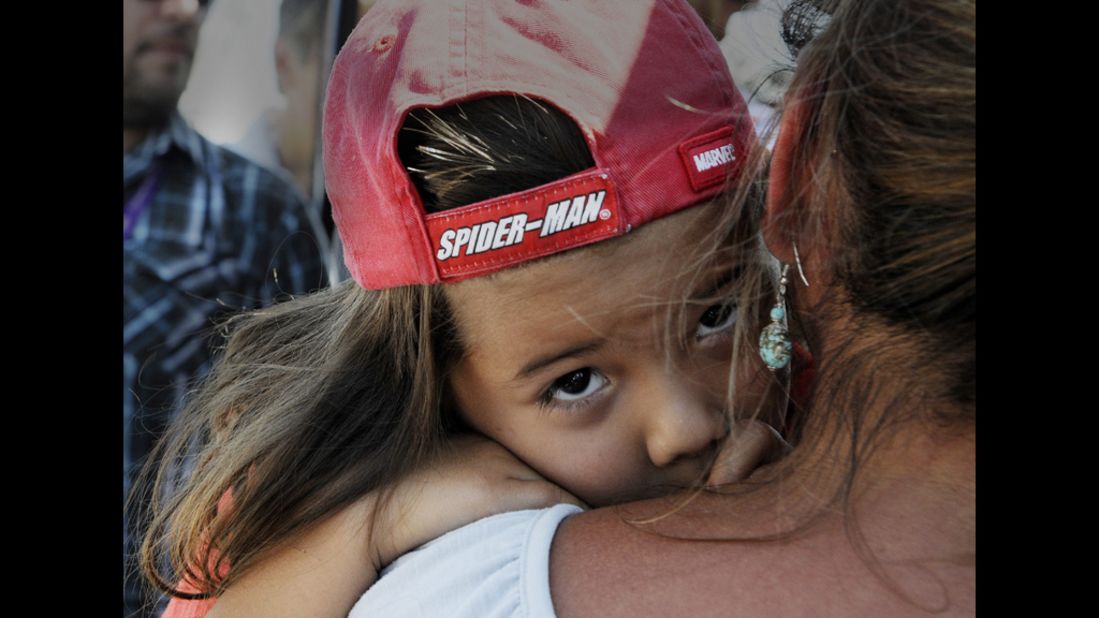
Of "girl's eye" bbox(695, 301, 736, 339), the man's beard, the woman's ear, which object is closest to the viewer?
the woman's ear

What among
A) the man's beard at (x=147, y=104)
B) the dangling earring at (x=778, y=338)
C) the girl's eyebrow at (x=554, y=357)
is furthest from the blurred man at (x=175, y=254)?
the dangling earring at (x=778, y=338)

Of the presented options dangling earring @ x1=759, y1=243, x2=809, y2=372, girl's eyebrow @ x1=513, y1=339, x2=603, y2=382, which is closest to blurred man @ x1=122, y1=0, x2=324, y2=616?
girl's eyebrow @ x1=513, y1=339, x2=603, y2=382

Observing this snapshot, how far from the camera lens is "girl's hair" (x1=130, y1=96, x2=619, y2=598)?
1354 millimetres

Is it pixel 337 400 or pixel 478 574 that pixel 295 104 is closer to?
pixel 337 400

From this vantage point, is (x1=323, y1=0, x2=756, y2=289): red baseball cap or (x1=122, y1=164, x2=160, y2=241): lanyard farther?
(x1=122, y1=164, x2=160, y2=241): lanyard

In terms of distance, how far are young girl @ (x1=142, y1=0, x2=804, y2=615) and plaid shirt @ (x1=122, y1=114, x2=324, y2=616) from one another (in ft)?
2.72

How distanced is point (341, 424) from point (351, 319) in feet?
0.66

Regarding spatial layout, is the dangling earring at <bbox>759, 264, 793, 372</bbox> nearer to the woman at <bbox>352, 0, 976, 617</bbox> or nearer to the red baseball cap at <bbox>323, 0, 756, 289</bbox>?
the woman at <bbox>352, 0, 976, 617</bbox>

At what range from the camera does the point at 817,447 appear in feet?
3.64

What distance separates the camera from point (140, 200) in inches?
89.9

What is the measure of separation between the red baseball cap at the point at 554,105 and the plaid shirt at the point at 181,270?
0.94 metres

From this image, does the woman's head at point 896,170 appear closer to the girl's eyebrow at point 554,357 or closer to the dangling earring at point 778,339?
the dangling earring at point 778,339

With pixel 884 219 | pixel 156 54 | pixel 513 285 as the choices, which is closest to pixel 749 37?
pixel 513 285
